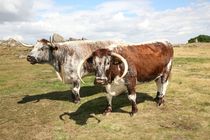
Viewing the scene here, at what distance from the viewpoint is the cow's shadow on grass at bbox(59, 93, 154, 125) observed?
13500 millimetres

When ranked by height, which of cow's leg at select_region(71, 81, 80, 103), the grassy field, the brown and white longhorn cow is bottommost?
the grassy field

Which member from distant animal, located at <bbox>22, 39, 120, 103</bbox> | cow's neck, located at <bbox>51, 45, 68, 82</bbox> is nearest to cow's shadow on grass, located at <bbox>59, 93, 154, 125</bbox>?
distant animal, located at <bbox>22, 39, 120, 103</bbox>

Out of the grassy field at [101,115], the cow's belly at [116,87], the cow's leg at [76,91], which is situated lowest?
the grassy field at [101,115]

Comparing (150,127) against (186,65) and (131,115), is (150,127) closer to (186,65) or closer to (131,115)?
(131,115)

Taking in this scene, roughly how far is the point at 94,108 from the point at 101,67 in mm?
3723

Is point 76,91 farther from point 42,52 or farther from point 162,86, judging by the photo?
point 162,86

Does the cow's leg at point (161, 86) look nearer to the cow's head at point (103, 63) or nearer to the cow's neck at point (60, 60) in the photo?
the cow's head at point (103, 63)

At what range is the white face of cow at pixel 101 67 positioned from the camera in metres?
11.1

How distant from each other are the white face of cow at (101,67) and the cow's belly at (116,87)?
996mm

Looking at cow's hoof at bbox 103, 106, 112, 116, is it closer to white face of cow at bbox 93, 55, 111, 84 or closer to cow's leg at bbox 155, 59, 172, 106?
cow's leg at bbox 155, 59, 172, 106

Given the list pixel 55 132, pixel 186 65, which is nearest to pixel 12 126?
pixel 55 132

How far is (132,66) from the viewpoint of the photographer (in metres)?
12.4

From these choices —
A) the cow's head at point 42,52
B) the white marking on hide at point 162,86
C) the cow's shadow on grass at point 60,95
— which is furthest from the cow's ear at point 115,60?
the cow's shadow on grass at point 60,95

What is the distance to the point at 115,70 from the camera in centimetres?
1203
